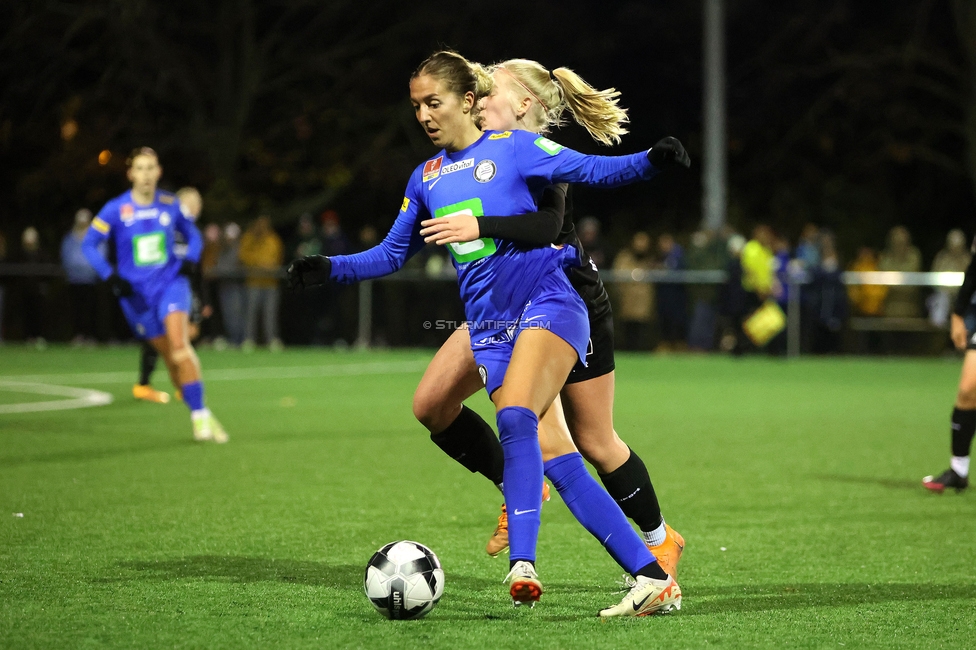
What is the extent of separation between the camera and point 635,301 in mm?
21375

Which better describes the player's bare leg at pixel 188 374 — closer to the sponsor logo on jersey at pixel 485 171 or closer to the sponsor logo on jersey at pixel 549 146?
the sponsor logo on jersey at pixel 485 171

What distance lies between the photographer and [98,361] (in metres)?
19.4

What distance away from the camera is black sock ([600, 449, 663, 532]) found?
5.38 metres

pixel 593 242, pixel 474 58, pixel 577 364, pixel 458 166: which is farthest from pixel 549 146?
pixel 474 58

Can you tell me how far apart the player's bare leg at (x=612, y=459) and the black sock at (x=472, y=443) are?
27.2 inches

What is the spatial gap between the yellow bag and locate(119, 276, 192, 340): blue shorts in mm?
11453

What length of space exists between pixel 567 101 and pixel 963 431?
4.11m

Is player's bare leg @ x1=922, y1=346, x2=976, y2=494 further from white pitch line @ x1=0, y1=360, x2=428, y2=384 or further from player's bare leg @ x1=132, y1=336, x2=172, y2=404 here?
white pitch line @ x1=0, y1=360, x2=428, y2=384

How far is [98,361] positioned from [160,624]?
15.3 metres

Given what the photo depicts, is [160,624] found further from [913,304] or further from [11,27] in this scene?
[11,27]

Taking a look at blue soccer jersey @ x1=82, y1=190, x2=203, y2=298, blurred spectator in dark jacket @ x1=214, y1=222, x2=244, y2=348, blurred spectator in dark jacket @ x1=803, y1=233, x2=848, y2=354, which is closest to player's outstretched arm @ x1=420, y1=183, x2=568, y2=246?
blue soccer jersey @ x1=82, y1=190, x2=203, y2=298

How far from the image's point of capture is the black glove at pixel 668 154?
4586 mm

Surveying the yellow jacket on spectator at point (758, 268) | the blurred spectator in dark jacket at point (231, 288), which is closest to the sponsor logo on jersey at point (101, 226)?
the blurred spectator in dark jacket at point (231, 288)

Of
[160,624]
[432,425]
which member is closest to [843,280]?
[432,425]
